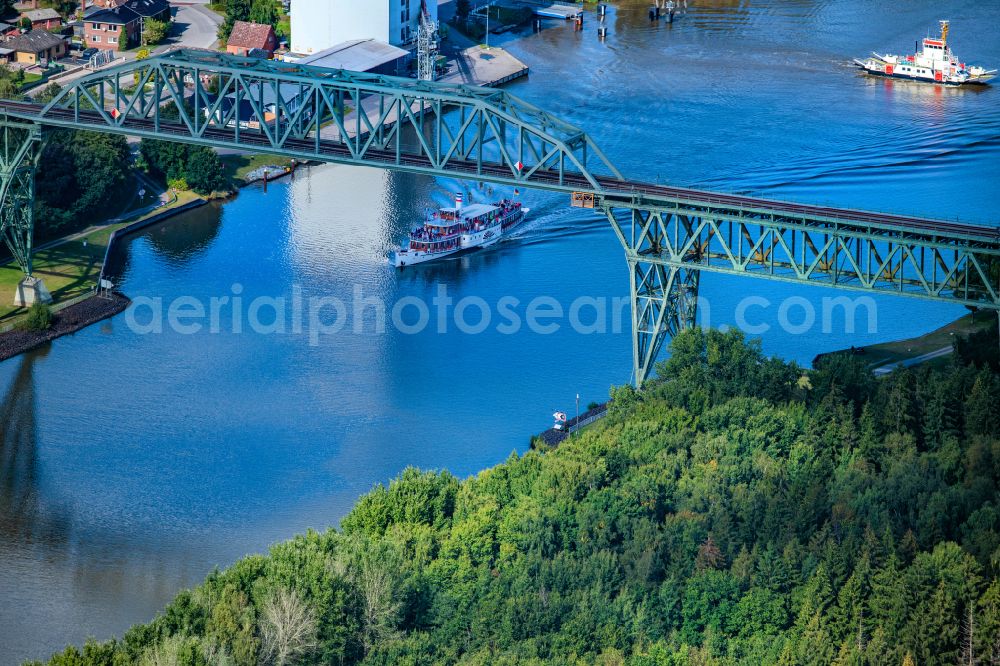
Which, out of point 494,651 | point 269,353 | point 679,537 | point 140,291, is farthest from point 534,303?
point 494,651

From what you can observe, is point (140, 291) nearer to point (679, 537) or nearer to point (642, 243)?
point (642, 243)

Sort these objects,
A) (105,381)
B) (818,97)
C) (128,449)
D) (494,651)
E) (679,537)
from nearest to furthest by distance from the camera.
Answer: (494,651)
(679,537)
(128,449)
(105,381)
(818,97)

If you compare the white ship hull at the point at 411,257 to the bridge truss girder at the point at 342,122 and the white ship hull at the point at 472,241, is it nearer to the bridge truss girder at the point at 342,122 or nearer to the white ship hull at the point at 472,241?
the white ship hull at the point at 472,241

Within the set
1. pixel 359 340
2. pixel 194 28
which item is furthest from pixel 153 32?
pixel 359 340

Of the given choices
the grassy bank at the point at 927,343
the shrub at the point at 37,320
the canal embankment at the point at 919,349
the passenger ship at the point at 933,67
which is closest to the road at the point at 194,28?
the shrub at the point at 37,320

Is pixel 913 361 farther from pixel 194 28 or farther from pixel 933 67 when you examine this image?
pixel 194 28
